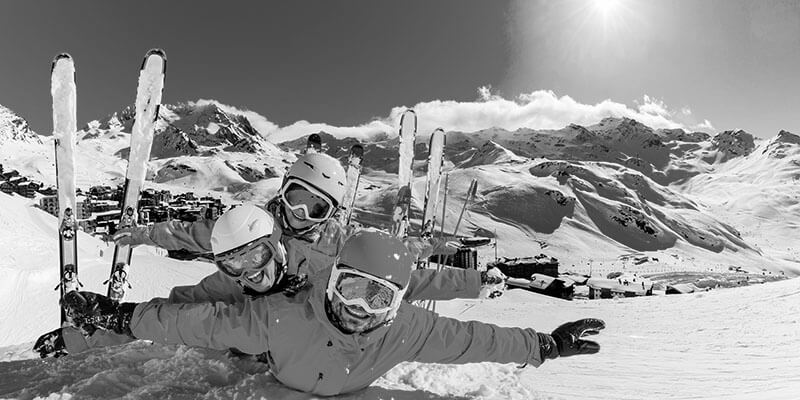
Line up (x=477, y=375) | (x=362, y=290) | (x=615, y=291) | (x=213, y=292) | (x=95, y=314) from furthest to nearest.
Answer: (x=615, y=291), (x=213, y=292), (x=477, y=375), (x=95, y=314), (x=362, y=290)

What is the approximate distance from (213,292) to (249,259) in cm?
108

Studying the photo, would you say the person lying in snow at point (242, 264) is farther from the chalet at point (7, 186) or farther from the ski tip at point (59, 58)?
the chalet at point (7, 186)

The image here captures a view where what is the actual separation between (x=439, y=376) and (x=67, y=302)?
276 cm

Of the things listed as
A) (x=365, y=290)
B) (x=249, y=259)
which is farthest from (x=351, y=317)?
(x=249, y=259)

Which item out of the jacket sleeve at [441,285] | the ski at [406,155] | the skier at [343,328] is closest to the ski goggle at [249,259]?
the skier at [343,328]

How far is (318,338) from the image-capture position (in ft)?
10.00

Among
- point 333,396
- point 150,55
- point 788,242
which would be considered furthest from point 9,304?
point 788,242

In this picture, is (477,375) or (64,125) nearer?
(477,375)

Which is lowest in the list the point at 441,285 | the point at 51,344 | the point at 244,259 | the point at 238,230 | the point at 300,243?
the point at 51,344

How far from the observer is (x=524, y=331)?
10.8 ft

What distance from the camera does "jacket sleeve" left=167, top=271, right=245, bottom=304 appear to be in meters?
4.20

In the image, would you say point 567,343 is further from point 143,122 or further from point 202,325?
point 143,122

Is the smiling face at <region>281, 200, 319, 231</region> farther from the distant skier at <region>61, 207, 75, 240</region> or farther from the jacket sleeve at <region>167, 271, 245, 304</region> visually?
the distant skier at <region>61, 207, 75, 240</region>

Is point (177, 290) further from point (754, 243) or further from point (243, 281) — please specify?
point (754, 243)
